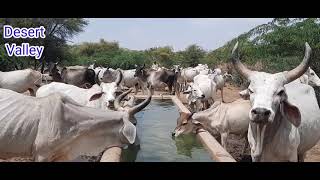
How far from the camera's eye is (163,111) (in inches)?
480

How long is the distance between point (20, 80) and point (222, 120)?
657cm

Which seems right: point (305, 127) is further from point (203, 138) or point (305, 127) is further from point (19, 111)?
point (19, 111)

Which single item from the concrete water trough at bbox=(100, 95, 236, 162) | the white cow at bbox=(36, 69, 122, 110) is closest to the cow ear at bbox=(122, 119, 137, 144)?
the concrete water trough at bbox=(100, 95, 236, 162)

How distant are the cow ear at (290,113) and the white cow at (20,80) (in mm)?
8740

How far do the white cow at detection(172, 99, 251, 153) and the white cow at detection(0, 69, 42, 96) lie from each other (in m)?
5.66

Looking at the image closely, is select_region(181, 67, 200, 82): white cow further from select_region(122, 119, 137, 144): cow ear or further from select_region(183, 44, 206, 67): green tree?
select_region(122, 119, 137, 144): cow ear

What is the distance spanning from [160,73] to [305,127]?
14442 millimetres

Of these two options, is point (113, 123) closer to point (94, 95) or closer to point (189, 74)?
point (94, 95)

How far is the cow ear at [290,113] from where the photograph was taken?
13.3 feet

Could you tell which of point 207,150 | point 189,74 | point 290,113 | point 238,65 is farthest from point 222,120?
point 189,74

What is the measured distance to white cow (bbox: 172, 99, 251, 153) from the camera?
6809 millimetres

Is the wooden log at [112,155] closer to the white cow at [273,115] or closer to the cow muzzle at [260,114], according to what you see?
the white cow at [273,115]

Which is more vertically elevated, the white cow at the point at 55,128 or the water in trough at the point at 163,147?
the white cow at the point at 55,128

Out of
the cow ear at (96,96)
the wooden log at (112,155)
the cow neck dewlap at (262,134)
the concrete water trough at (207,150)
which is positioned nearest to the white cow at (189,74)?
the concrete water trough at (207,150)
